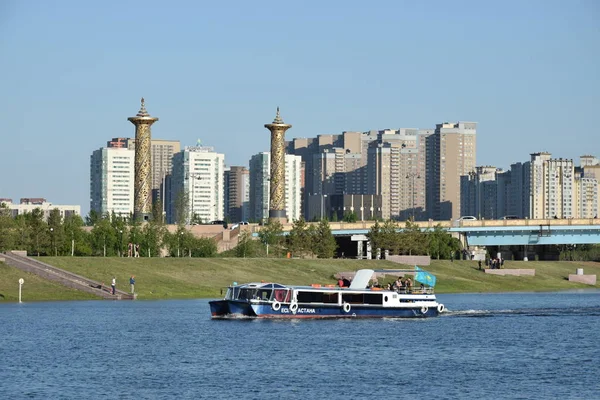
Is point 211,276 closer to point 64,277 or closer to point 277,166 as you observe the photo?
point 64,277

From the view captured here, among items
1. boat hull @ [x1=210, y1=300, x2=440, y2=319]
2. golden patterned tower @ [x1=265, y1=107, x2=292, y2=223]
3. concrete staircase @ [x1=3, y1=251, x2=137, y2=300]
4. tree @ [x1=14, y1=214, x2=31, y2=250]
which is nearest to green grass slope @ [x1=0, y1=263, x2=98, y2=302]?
concrete staircase @ [x1=3, y1=251, x2=137, y2=300]

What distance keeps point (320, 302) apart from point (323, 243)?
63.3m

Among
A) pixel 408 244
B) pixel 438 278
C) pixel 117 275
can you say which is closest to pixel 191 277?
pixel 117 275

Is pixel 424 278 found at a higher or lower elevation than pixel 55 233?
lower

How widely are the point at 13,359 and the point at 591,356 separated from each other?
3017 cm

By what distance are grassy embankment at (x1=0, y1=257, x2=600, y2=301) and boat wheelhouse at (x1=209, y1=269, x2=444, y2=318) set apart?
19697 millimetres

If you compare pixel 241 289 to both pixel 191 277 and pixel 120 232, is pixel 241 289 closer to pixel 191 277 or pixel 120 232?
pixel 191 277

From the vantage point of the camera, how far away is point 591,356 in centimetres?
6712

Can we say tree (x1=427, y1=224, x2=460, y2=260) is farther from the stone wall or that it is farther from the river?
the river

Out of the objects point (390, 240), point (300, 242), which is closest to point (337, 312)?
point (300, 242)

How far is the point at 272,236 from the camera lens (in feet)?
505

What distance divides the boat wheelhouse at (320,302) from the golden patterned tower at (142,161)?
250 feet

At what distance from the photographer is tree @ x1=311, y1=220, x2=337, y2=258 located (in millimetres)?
152500

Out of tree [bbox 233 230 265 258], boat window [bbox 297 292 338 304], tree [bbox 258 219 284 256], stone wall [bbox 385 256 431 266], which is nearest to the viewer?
boat window [bbox 297 292 338 304]
